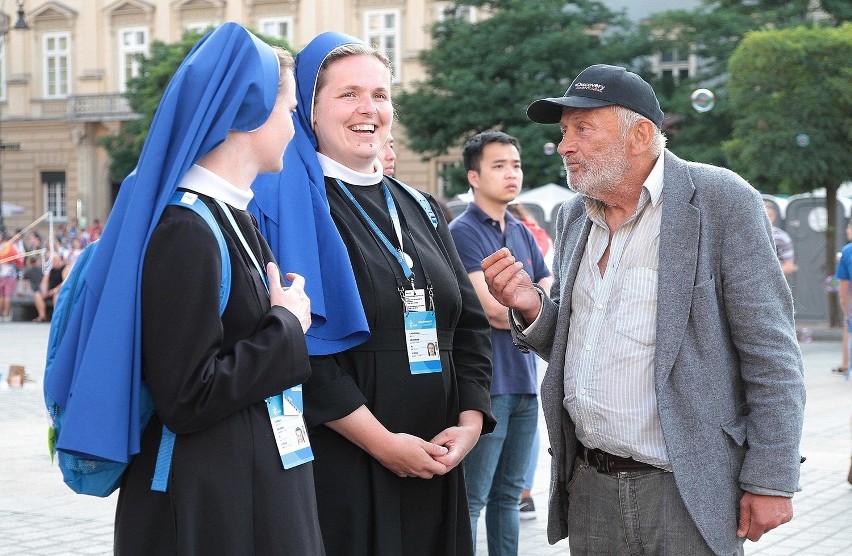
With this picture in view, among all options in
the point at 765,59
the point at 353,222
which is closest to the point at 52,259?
the point at 765,59

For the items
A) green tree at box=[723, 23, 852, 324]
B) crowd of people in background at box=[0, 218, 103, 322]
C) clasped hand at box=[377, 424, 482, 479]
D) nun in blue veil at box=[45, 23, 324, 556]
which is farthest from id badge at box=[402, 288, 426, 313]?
crowd of people in background at box=[0, 218, 103, 322]

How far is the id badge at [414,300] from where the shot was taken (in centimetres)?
371

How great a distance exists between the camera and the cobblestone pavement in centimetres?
674

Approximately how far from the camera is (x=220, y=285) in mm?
2848

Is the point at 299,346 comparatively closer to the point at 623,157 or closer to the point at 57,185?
the point at 623,157

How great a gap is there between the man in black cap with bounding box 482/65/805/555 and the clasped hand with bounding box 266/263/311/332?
30.7 inches

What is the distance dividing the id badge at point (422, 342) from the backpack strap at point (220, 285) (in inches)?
35.6

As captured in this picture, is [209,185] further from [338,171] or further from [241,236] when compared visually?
[338,171]

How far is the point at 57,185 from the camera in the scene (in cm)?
5209

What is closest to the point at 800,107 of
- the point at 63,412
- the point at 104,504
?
the point at 104,504

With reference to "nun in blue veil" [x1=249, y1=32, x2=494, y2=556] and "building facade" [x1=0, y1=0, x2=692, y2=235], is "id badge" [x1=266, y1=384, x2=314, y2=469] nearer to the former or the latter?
"nun in blue veil" [x1=249, y1=32, x2=494, y2=556]

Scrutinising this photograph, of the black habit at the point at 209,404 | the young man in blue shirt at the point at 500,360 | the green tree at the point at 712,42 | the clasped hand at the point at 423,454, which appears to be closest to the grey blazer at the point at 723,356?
the clasped hand at the point at 423,454

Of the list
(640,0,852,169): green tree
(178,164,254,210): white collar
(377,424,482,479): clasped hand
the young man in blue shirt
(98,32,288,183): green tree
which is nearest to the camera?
(178,164,254,210): white collar

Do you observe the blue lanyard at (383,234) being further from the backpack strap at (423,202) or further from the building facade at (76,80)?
the building facade at (76,80)
